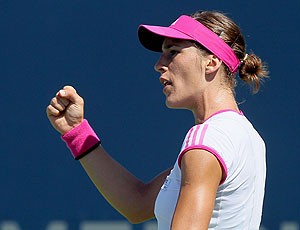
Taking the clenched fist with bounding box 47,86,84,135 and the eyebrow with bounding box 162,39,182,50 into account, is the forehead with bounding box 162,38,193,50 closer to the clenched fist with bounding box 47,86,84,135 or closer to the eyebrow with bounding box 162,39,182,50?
the eyebrow with bounding box 162,39,182,50

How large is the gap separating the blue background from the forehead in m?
1.31

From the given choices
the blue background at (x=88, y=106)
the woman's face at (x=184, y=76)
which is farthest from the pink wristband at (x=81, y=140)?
the blue background at (x=88, y=106)

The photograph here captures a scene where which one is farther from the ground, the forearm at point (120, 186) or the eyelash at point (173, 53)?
the eyelash at point (173, 53)

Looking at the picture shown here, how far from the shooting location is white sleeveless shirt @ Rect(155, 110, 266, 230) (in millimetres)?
1922

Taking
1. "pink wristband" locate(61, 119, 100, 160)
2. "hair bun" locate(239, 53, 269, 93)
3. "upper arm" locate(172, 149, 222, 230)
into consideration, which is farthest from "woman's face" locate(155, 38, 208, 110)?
"pink wristband" locate(61, 119, 100, 160)

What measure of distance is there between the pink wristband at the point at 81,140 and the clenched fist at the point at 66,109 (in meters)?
0.01

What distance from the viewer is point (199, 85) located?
2115 millimetres

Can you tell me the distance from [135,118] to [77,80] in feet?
0.94

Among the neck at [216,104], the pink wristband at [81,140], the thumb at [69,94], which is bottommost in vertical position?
A: the pink wristband at [81,140]

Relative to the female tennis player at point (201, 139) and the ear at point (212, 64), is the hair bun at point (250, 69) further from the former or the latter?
the ear at point (212, 64)

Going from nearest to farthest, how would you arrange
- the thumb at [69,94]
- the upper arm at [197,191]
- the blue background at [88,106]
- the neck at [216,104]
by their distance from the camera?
the upper arm at [197,191] < the neck at [216,104] < the thumb at [69,94] < the blue background at [88,106]

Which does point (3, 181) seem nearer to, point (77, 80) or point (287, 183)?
point (77, 80)

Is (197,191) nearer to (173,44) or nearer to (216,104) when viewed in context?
(216,104)

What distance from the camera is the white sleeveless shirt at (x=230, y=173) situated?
192 cm
